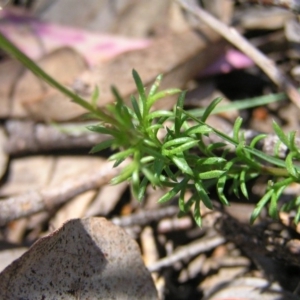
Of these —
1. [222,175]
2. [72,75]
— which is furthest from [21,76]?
[222,175]

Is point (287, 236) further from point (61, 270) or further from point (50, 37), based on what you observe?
point (50, 37)

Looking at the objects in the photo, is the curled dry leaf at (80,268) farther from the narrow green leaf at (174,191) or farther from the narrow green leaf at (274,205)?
the narrow green leaf at (274,205)

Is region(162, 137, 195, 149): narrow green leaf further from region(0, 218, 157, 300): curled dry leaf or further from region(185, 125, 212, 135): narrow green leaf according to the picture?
region(0, 218, 157, 300): curled dry leaf

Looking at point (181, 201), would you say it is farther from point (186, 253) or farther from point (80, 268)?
point (186, 253)

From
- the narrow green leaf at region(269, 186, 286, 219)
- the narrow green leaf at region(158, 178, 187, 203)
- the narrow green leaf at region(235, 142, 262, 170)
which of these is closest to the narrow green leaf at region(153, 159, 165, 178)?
the narrow green leaf at region(158, 178, 187, 203)

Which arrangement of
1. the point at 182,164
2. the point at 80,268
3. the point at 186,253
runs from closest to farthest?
1. the point at 182,164
2. the point at 80,268
3. the point at 186,253

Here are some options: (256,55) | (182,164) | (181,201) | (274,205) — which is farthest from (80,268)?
(256,55)

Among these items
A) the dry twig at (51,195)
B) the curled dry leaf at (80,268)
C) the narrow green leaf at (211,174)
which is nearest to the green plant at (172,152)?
the narrow green leaf at (211,174)

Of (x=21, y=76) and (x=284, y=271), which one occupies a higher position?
(x=21, y=76)
